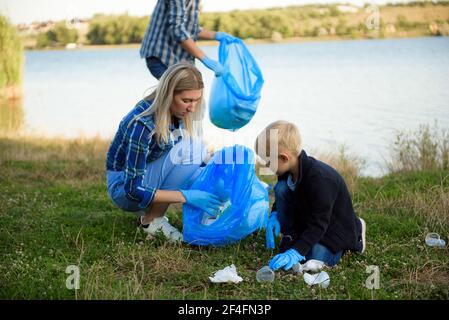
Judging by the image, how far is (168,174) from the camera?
3.67 m

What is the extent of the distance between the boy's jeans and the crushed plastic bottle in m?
0.56

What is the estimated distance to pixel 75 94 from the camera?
13789mm

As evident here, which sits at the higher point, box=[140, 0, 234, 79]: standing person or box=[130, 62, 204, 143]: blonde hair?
box=[140, 0, 234, 79]: standing person

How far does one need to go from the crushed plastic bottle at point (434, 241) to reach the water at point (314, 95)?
8.89ft

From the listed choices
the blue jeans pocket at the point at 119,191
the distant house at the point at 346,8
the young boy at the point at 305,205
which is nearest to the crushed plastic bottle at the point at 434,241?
the young boy at the point at 305,205

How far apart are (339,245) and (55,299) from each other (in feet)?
4.74

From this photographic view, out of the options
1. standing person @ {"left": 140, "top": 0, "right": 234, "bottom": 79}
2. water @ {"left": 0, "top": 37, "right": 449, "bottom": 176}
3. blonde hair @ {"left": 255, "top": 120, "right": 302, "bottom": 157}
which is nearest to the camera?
blonde hair @ {"left": 255, "top": 120, "right": 302, "bottom": 157}

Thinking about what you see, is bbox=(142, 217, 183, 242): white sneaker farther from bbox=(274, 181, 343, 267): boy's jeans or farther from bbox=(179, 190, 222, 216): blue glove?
bbox=(274, 181, 343, 267): boy's jeans

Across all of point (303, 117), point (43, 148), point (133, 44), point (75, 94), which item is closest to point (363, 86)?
point (303, 117)

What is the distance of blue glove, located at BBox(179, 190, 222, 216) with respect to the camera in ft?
11.3

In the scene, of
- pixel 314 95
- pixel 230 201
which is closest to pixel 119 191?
pixel 230 201

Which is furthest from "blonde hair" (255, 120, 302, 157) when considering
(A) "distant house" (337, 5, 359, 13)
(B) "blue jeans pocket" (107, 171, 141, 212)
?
(A) "distant house" (337, 5, 359, 13)

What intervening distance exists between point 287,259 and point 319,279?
190mm

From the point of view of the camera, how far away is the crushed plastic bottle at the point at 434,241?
3410mm
